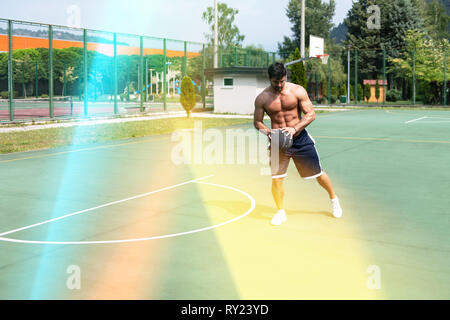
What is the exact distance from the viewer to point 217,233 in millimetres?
6230

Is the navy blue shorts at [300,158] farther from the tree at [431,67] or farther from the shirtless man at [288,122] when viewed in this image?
the tree at [431,67]

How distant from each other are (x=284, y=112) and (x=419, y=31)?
55613 mm

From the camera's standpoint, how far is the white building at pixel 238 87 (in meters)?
30.4

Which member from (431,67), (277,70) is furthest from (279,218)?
(431,67)

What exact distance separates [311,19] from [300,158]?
72.2 meters

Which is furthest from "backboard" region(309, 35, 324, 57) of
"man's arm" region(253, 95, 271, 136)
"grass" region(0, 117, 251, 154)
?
"man's arm" region(253, 95, 271, 136)

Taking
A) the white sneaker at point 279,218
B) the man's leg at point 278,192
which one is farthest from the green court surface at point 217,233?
the man's leg at point 278,192

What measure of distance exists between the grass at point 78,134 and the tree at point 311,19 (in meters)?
51.0

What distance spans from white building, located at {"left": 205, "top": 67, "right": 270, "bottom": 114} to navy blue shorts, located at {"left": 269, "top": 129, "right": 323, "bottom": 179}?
23735mm

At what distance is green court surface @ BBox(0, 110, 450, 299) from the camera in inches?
181

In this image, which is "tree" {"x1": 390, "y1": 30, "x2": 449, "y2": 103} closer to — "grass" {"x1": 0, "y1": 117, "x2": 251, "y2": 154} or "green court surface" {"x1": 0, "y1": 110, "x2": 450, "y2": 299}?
"grass" {"x1": 0, "y1": 117, "x2": 251, "y2": 154}

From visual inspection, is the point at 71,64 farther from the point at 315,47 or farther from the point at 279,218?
the point at 279,218

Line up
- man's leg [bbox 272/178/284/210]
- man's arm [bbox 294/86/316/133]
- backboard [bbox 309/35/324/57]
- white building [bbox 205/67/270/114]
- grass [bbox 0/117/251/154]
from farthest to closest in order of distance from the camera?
backboard [bbox 309/35/324/57]
white building [bbox 205/67/270/114]
grass [bbox 0/117/251/154]
man's leg [bbox 272/178/284/210]
man's arm [bbox 294/86/316/133]

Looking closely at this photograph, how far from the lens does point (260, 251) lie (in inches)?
218
